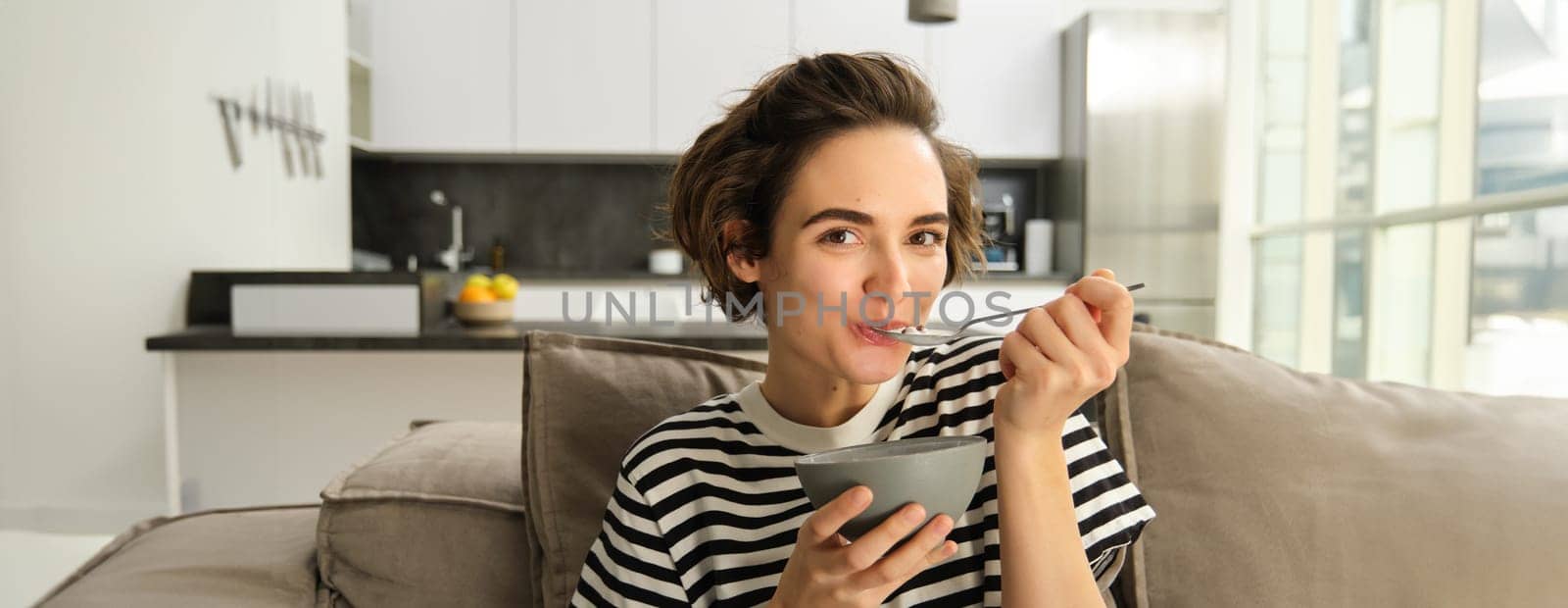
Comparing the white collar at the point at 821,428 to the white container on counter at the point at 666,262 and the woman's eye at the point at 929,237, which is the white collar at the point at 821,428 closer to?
the woman's eye at the point at 929,237

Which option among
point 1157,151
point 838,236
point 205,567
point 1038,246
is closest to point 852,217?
point 838,236

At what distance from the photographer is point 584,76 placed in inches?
195

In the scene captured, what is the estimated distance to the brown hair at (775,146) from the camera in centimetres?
107

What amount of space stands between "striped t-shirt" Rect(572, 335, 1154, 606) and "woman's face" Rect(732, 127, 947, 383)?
0.13 metres

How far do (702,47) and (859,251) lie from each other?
416 cm

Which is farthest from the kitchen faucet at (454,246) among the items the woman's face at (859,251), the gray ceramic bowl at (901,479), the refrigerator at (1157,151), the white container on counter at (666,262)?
the gray ceramic bowl at (901,479)

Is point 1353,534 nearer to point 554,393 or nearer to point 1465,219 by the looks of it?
point 554,393

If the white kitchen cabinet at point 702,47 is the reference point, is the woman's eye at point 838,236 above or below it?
below

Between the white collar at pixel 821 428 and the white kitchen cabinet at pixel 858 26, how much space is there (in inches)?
158

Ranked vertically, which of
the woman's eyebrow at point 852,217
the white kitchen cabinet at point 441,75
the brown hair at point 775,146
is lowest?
the woman's eyebrow at point 852,217

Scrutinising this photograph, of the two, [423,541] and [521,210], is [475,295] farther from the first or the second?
[521,210]

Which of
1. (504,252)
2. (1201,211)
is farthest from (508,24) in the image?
(1201,211)

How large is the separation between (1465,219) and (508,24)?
3.90 m

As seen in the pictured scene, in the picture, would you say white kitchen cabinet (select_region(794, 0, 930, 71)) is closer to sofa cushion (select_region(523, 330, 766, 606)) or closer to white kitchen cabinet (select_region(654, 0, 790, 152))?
white kitchen cabinet (select_region(654, 0, 790, 152))
